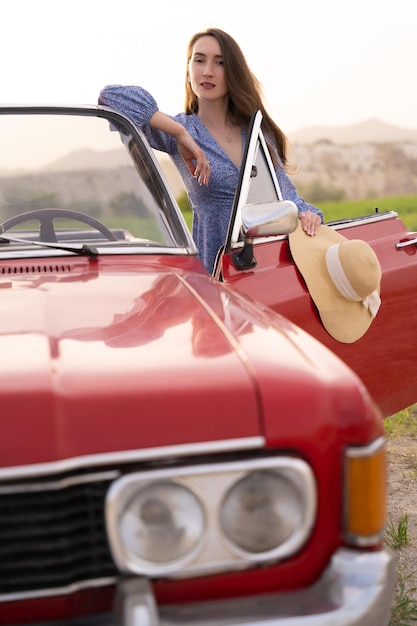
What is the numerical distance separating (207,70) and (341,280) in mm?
1469

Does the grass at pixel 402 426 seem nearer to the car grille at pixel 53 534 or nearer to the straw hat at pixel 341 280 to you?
the straw hat at pixel 341 280

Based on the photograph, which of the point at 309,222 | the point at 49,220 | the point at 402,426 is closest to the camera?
the point at 49,220

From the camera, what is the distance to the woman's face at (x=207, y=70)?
4.05m

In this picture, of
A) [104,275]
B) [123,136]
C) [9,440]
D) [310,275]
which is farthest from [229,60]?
[9,440]

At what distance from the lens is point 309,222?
331cm

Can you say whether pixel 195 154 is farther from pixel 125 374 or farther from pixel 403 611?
pixel 125 374

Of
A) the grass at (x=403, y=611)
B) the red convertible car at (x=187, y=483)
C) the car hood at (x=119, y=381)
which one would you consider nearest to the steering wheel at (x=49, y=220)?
the car hood at (x=119, y=381)

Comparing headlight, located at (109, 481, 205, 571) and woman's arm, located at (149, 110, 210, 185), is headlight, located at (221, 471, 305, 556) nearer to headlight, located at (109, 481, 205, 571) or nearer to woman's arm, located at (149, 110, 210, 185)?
headlight, located at (109, 481, 205, 571)

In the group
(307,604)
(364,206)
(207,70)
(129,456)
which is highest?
(207,70)

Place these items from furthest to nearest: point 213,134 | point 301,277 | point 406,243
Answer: point 213,134
point 406,243
point 301,277

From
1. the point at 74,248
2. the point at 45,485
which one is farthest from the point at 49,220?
the point at 45,485

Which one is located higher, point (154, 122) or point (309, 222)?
point (154, 122)

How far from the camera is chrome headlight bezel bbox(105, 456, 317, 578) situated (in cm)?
144

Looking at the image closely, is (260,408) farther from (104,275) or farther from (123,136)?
(123,136)
